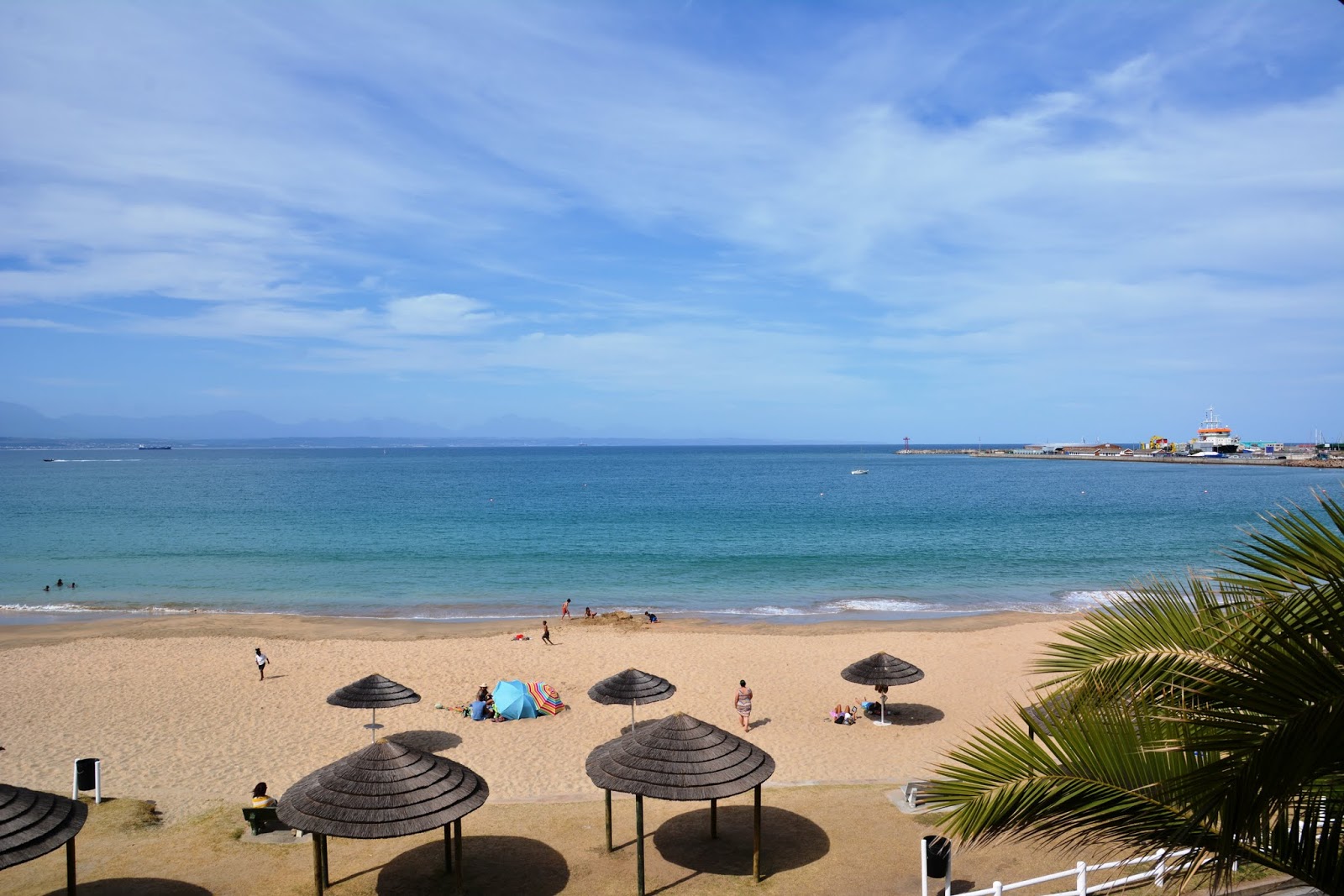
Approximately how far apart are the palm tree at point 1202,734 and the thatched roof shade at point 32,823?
30.1 ft

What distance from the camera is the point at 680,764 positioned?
9.81 meters

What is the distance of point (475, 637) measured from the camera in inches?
1077

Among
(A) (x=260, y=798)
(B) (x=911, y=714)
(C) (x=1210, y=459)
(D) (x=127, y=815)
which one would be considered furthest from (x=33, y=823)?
(C) (x=1210, y=459)

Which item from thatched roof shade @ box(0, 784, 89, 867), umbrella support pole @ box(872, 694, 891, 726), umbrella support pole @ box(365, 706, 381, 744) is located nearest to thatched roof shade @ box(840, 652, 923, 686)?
umbrella support pole @ box(872, 694, 891, 726)

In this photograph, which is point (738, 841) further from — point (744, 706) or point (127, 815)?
point (127, 815)

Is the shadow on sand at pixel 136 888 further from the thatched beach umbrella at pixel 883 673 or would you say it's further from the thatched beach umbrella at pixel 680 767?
the thatched beach umbrella at pixel 883 673

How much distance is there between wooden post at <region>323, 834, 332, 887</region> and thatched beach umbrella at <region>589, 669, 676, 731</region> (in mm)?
5568

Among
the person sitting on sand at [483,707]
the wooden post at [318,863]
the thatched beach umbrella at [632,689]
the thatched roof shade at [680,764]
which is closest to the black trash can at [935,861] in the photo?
the thatched roof shade at [680,764]

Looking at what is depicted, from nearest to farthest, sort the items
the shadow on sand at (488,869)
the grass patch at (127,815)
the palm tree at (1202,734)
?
1. the palm tree at (1202,734)
2. the shadow on sand at (488,869)
3. the grass patch at (127,815)

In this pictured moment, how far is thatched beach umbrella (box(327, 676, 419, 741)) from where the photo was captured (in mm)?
15930

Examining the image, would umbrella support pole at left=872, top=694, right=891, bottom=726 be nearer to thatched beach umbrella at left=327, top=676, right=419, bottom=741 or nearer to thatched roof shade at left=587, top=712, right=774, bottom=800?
thatched roof shade at left=587, top=712, right=774, bottom=800

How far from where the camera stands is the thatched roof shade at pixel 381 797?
9016 mm

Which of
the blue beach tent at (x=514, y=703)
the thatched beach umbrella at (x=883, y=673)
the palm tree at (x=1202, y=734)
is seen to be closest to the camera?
the palm tree at (x=1202, y=734)

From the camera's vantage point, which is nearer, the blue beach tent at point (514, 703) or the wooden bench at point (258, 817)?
the wooden bench at point (258, 817)
